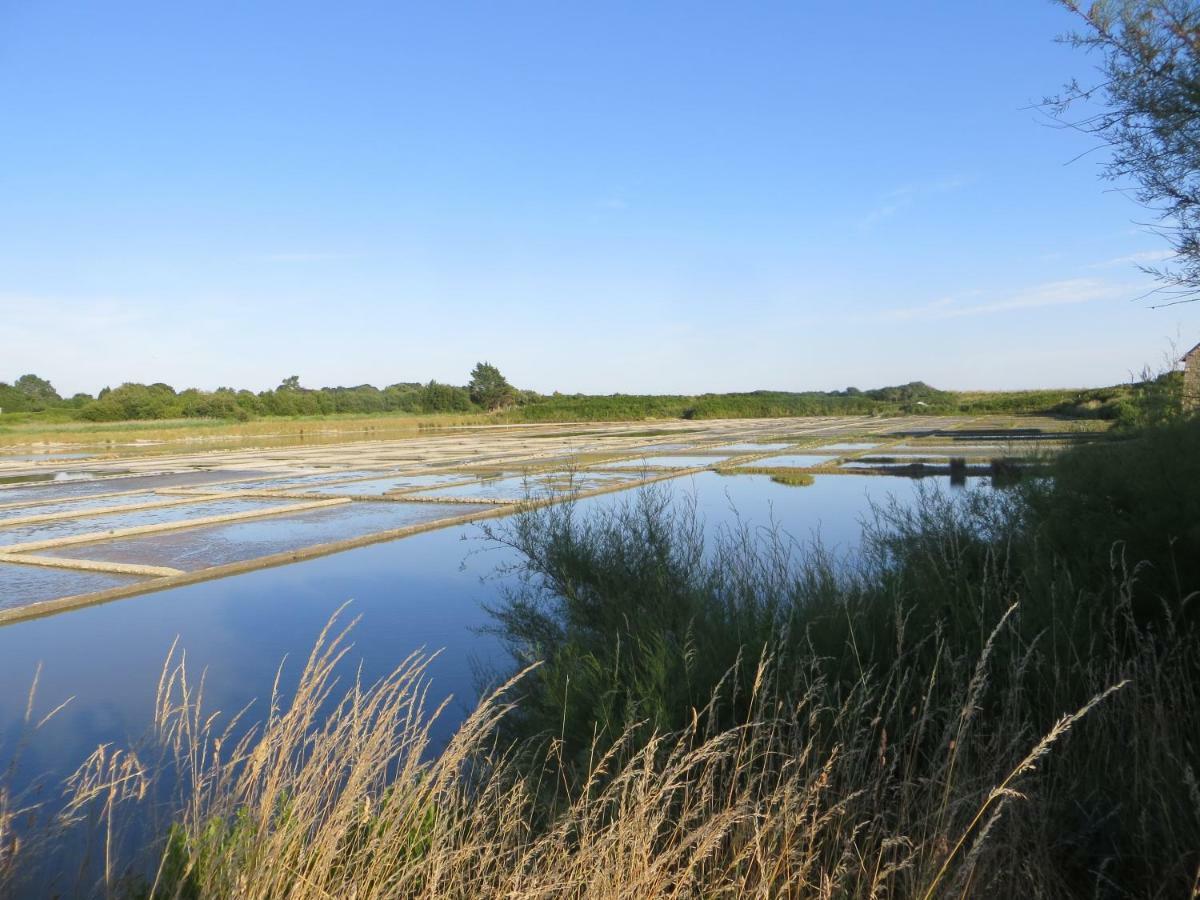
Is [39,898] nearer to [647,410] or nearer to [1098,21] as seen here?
[1098,21]

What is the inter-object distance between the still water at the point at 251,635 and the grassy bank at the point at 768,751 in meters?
0.40

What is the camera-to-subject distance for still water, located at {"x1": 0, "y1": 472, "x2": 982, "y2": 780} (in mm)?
5340

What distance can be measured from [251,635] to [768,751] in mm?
5223

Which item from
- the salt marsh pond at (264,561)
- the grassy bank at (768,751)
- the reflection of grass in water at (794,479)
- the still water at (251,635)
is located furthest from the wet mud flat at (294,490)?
the grassy bank at (768,751)

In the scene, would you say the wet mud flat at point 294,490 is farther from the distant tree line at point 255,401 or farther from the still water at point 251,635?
the distant tree line at point 255,401

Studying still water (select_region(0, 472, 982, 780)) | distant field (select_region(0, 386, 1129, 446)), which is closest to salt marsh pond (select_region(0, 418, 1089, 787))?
still water (select_region(0, 472, 982, 780))

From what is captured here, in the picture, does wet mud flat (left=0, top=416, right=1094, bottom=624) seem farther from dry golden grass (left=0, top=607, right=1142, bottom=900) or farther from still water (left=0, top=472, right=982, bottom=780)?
dry golden grass (left=0, top=607, right=1142, bottom=900)

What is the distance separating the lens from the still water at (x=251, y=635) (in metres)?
5.34

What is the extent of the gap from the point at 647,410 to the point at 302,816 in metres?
67.2

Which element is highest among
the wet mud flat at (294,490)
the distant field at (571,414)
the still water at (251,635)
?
the distant field at (571,414)

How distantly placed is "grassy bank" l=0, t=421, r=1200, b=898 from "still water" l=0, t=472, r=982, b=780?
0.40 meters

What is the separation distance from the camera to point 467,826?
370 centimetres

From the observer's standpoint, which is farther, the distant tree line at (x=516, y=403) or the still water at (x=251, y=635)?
the distant tree line at (x=516, y=403)

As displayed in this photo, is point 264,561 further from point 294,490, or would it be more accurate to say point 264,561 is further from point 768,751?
point 768,751
